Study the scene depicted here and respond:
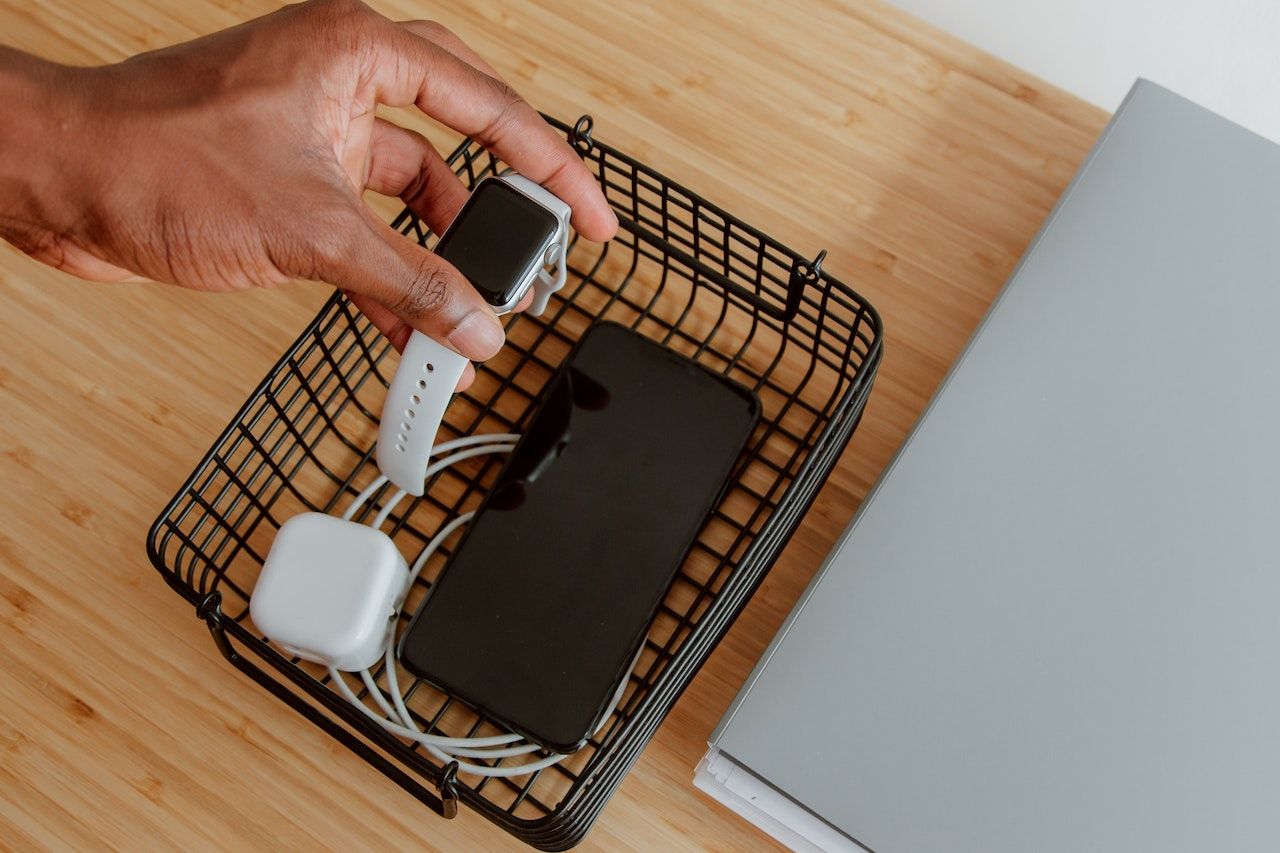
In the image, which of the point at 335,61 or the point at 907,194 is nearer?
the point at 335,61

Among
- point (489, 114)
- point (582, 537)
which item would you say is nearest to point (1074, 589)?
point (582, 537)

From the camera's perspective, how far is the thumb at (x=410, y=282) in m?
0.41

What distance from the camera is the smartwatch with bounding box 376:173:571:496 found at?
426 millimetres

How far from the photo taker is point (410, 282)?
0.41m

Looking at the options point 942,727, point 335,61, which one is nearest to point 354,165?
point 335,61

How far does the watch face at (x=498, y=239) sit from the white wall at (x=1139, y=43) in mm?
337

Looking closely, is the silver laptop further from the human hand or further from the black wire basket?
the human hand

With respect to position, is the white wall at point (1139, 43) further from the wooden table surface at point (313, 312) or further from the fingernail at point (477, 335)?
the fingernail at point (477, 335)

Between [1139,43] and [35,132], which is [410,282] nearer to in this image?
[35,132]

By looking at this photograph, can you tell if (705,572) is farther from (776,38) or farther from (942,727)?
(776,38)

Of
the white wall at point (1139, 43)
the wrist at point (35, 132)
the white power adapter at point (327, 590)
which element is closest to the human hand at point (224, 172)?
the wrist at point (35, 132)

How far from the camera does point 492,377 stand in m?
0.54

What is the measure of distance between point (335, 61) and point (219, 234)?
0.09m

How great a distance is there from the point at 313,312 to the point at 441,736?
0.22m
